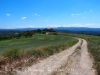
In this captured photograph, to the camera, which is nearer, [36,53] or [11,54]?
[11,54]

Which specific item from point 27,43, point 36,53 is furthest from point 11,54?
point 27,43

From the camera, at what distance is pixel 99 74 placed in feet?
46.3

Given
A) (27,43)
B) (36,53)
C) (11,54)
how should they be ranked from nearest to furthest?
(11,54), (36,53), (27,43)

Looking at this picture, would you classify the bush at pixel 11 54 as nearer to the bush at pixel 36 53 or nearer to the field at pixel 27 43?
the bush at pixel 36 53

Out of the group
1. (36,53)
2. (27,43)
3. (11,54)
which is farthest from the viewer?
(27,43)

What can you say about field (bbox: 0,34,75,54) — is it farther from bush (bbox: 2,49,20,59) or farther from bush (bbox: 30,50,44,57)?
bush (bbox: 2,49,20,59)

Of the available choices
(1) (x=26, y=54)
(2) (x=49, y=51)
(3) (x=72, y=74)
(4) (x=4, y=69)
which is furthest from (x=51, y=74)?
(2) (x=49, y=51)

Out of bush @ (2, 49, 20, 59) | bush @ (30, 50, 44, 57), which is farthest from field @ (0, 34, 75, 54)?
bush @ (2, 49, 20, 59)

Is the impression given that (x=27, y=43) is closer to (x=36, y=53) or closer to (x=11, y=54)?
(x=36, y=53)

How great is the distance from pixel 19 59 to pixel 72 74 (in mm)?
6445

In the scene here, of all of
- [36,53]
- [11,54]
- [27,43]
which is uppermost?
[11,54]

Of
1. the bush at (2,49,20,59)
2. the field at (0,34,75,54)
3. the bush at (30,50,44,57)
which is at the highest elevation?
the bush at (2,49,20,59)

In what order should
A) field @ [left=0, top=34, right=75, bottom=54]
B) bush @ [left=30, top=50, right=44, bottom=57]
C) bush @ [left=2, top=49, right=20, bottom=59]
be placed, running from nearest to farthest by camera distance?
bush @ [left=2, top=49, right=20, bottom=59]
bush @ [left=30, top=50, right=44, bottom=57]
field @ [left=0, top=34, right=75, bottom=54]

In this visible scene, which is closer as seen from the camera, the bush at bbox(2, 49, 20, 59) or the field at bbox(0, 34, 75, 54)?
the bush at bbox(2, 49, 20, 59)
